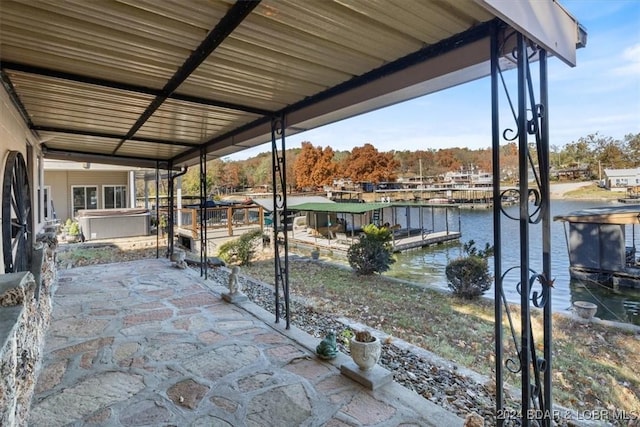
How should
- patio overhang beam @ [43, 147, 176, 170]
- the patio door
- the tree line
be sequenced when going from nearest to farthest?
patio overhang beam @ [43, 147, 176, 170] → the patio door → the tree line

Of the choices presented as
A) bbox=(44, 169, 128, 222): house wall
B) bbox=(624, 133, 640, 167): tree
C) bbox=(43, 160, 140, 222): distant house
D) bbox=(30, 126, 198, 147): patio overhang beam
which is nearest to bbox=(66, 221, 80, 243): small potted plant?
bbox=(43, 160, 140, 222): distant house

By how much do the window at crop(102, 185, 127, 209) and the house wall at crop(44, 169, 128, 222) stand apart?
15cm

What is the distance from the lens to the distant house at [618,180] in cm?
1688

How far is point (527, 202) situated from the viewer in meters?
1.64

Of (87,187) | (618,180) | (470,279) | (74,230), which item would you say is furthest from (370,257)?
(618,180)

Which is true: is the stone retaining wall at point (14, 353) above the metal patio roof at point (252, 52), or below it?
below

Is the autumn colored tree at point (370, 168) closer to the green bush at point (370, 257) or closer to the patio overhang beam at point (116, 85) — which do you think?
the green bush at point (370, 257)

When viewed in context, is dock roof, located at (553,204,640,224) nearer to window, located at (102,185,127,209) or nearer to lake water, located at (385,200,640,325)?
lake water, located at (385,200,640,325)

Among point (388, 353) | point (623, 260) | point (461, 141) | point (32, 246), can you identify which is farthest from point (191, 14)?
point (461, 141)

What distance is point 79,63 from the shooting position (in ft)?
7.47

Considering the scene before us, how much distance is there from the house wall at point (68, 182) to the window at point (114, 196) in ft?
0.49

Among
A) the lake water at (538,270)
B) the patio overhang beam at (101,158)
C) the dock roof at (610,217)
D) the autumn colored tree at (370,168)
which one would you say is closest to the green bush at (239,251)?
the patio overhang beam at (101,158)

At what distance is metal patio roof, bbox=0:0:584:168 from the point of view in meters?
1.60

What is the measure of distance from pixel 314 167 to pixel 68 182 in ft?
94.8
